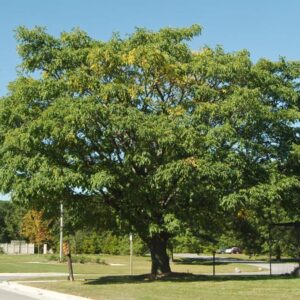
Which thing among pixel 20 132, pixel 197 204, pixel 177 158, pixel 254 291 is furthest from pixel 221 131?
pixel 20 132

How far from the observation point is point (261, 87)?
2558 cm

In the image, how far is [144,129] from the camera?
2112 cm

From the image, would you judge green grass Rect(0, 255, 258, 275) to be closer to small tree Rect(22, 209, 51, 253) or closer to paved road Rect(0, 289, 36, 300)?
paved road Rect(0, 289, 36, 300)

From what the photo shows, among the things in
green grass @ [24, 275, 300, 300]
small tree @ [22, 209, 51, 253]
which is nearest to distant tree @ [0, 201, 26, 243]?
small tree @ [22, 209, 51, 253]

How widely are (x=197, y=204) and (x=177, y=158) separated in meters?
2.90

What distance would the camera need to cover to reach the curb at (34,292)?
1869 centimetres

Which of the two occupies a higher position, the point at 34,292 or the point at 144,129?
the point at 144,129

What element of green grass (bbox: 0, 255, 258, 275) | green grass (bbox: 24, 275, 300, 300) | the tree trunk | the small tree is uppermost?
the small tree

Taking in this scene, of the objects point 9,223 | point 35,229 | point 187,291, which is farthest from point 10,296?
point 9,223

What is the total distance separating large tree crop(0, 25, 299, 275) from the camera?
2161 centimetres

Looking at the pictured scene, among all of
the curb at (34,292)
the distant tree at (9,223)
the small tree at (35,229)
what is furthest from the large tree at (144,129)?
the distant tree at (9,223)

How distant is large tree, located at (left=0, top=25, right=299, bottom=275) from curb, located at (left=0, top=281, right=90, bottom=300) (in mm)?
3434

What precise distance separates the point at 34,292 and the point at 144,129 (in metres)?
6.84

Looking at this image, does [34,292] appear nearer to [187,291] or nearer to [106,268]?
[187,291]
